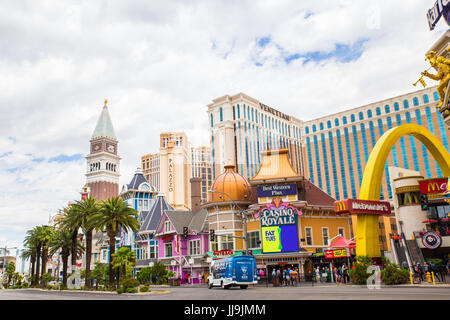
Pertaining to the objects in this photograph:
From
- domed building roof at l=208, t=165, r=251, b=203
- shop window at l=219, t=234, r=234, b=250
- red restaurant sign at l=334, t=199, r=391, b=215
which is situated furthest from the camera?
domed building roof at l=208, t=165, r=251, b=203

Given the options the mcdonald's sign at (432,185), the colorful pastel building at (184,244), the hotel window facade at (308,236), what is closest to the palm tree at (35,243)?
the colorful pastel building at (184,244)

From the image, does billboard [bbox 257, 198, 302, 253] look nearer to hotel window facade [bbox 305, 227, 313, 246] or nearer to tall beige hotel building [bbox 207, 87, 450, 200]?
hotel window facade [bbox 305, 227, 313, 246]

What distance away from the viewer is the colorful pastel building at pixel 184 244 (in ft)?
199

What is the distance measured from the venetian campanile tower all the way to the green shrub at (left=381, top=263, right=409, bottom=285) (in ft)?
477

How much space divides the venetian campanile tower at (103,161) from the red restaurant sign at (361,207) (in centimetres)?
14275

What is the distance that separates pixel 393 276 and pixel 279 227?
2010 cm

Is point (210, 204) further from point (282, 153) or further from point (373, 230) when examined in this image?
point (373, 230)

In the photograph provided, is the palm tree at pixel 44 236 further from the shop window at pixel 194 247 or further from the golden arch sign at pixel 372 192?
the golden arch sign at pixel 372 192

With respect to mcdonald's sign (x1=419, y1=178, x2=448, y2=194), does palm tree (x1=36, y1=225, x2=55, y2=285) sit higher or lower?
lower

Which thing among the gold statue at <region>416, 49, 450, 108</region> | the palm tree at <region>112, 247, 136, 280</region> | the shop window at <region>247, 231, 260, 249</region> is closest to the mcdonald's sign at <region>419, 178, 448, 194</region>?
the shop window at <region>247, 231, 260, 249</region>

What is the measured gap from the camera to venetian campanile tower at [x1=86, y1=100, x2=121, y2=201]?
165 metres

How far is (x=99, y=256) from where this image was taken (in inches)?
3489
